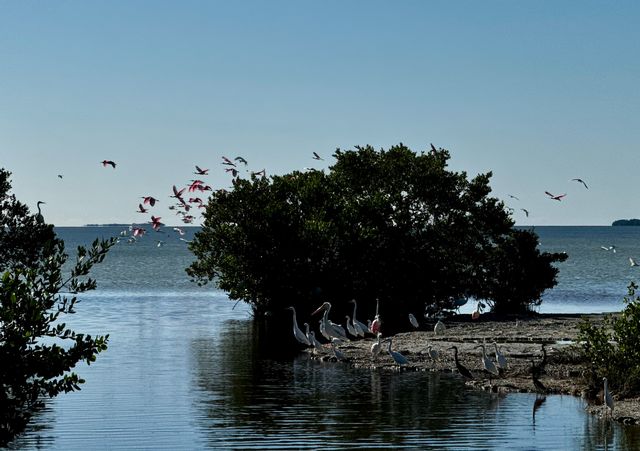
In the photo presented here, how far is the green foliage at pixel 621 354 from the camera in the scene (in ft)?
96.0

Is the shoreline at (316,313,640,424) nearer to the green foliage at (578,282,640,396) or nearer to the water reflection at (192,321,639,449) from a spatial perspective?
the green foliage at (578,282,640,396)

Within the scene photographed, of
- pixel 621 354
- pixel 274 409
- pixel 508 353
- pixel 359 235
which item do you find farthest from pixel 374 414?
pixel 359 235

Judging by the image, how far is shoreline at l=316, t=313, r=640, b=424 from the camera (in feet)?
107

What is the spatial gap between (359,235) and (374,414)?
1088 inches

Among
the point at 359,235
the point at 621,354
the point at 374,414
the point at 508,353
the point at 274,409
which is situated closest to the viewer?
the point at 621,354

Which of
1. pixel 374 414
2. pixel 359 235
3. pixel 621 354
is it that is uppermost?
pixel 359 235

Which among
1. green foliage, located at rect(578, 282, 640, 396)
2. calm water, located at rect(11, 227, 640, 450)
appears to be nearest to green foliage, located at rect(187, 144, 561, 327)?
calm water, located at rect(11, 227, 640, 450)

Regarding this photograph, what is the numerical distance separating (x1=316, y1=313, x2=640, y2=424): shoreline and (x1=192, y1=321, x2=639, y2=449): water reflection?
79 cm

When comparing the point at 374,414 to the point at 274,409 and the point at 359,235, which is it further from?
the point at 359,235

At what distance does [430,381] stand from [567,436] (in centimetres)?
984

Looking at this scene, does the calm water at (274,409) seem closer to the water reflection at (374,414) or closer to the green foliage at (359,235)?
the water reflection at (374,414)

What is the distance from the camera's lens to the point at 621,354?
29.8 meters

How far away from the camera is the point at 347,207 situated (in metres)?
58.6

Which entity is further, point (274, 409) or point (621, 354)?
point (274, 409)
